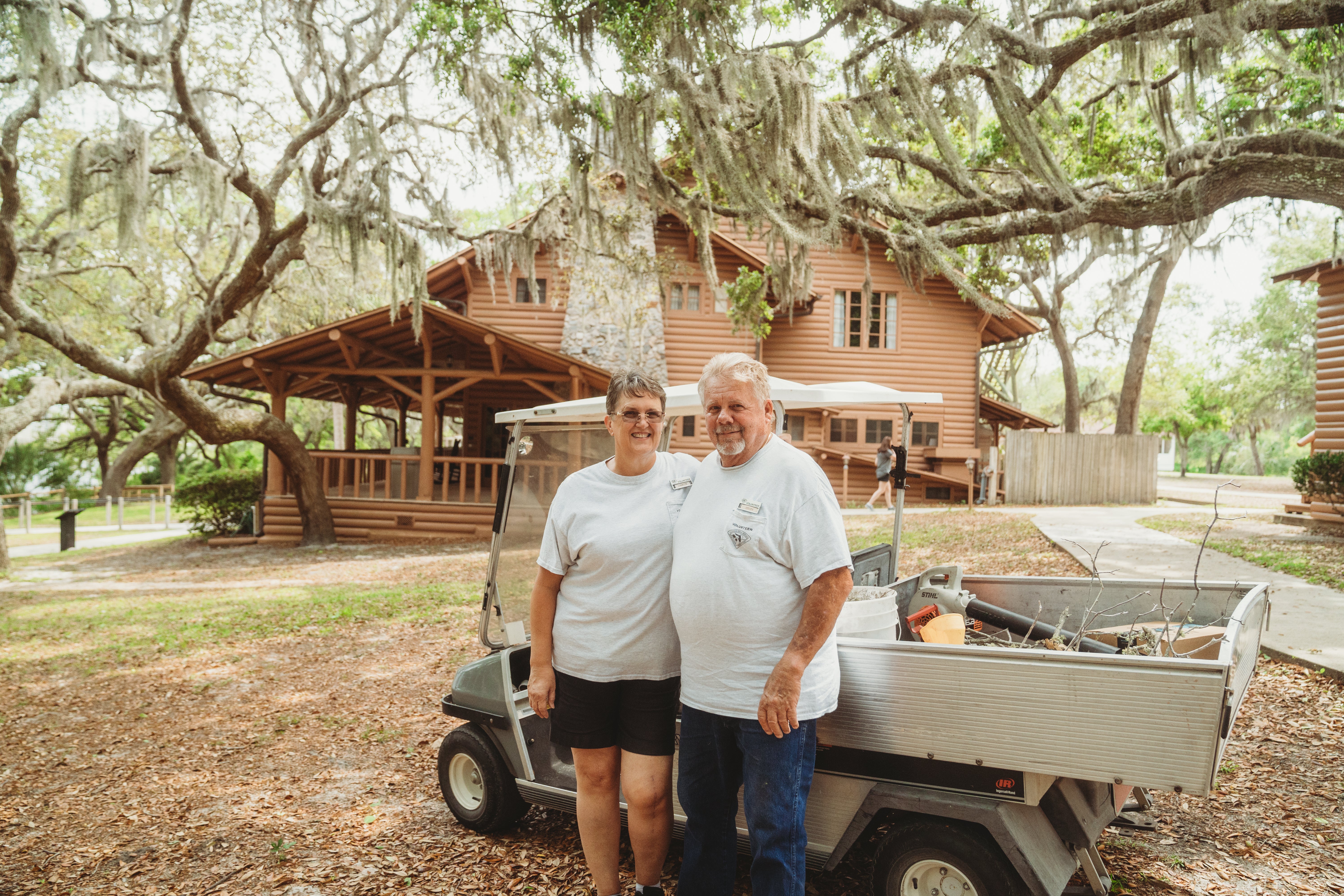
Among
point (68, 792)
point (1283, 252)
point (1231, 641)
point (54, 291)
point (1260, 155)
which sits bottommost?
point (68, 792)

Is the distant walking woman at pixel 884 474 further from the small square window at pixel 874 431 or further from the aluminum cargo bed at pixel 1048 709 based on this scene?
the aluminum cargo bed at pixel 1048 709

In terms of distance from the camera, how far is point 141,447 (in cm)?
3138

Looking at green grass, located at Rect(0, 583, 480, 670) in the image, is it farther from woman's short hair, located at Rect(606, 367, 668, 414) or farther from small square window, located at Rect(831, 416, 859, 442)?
small square window, located at Rect(831, 416, 859, 442)

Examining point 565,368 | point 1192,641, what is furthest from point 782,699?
point 565,368

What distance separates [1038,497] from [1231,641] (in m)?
21.1

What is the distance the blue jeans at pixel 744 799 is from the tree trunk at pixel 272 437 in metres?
14.4

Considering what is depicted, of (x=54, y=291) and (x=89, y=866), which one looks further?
(x=54, y=291)

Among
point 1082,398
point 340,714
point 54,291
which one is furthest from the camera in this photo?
point 1082,398

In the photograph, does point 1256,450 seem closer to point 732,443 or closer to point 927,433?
point 927,433

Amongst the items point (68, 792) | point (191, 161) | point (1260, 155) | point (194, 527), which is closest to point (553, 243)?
point (191, 161)

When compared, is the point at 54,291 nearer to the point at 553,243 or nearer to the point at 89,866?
the point at 553,243

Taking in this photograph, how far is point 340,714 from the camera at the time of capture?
5977mm

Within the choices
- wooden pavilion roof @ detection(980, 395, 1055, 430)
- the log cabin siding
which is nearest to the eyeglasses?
the log cabin siding

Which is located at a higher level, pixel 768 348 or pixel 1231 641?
pixel 768 348
